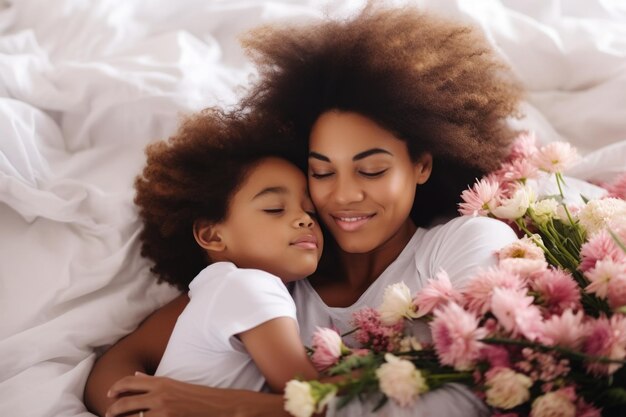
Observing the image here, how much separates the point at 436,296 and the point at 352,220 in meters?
0.46

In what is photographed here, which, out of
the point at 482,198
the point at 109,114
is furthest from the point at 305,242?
the point at 109,114

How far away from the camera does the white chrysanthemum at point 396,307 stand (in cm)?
113

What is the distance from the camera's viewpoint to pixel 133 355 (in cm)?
152

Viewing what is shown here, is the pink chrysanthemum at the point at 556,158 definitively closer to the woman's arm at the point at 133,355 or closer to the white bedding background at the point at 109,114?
the white bedding background at the point at 109,114

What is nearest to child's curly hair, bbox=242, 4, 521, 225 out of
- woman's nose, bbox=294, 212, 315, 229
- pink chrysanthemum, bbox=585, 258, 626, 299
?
woman's nose, bbox=294, 212, 315, 229

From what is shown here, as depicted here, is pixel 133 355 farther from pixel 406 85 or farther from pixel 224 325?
pixel 406 85

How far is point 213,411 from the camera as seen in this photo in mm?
1186

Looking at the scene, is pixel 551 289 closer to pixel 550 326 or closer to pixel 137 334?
pixel 550 326

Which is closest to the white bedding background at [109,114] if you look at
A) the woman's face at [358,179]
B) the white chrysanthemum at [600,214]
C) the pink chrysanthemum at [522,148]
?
the pink chrysanthemum at [522,148]

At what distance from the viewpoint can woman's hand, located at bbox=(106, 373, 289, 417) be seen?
1174 millimetres

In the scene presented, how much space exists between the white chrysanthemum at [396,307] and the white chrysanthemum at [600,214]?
40 cm

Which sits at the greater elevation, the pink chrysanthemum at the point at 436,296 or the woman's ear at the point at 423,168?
the woman's ear at the point at 423,168

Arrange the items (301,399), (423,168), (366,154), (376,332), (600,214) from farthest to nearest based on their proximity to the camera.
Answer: (423,168)
(366,154)
(600,214)
(376,332)
(301,399)

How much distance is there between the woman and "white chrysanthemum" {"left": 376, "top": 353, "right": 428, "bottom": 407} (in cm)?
39
